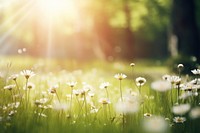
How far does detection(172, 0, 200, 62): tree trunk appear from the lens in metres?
19.3

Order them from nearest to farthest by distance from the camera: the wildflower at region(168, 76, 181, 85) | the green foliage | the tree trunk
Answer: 1. the wildflower at region(168, 76, 181, 85)
2. the green foliage
3. the tree trunk

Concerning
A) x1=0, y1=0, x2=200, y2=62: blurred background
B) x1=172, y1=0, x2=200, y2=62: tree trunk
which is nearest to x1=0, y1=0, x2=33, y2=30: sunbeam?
x1=0, y1=0, x2=200, y2=62: blurred background

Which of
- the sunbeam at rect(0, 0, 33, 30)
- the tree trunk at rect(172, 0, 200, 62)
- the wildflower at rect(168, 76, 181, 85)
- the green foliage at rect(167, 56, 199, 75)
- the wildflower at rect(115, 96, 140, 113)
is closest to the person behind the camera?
the wildflower at rect(115, 96, 140, 113)

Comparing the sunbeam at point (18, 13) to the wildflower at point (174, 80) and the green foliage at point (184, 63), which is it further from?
the wildflower at point (174, 80)

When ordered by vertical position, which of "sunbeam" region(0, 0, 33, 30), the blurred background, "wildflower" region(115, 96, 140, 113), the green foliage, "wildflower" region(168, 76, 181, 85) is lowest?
"wildflower" region(115, 96, 140, 113)

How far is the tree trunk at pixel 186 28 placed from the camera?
63.4 feet

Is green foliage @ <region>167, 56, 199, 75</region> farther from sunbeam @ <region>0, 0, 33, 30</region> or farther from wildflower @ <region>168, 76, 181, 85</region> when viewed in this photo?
sunbeam @ <region>0, 0, 33, 30</region>

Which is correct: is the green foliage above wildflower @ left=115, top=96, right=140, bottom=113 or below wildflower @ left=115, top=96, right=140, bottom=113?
above

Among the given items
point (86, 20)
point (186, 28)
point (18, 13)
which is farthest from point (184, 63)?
point (18, 13)

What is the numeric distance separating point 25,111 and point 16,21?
39432mm

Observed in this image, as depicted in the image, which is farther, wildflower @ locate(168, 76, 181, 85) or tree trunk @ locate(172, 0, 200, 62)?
tree trunk @ locate(172, 0, 200, 62)

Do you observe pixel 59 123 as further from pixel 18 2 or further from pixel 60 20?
pixel 18 2

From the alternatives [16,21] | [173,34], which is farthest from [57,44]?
[173,34]

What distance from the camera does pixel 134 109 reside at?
4.18 metres
